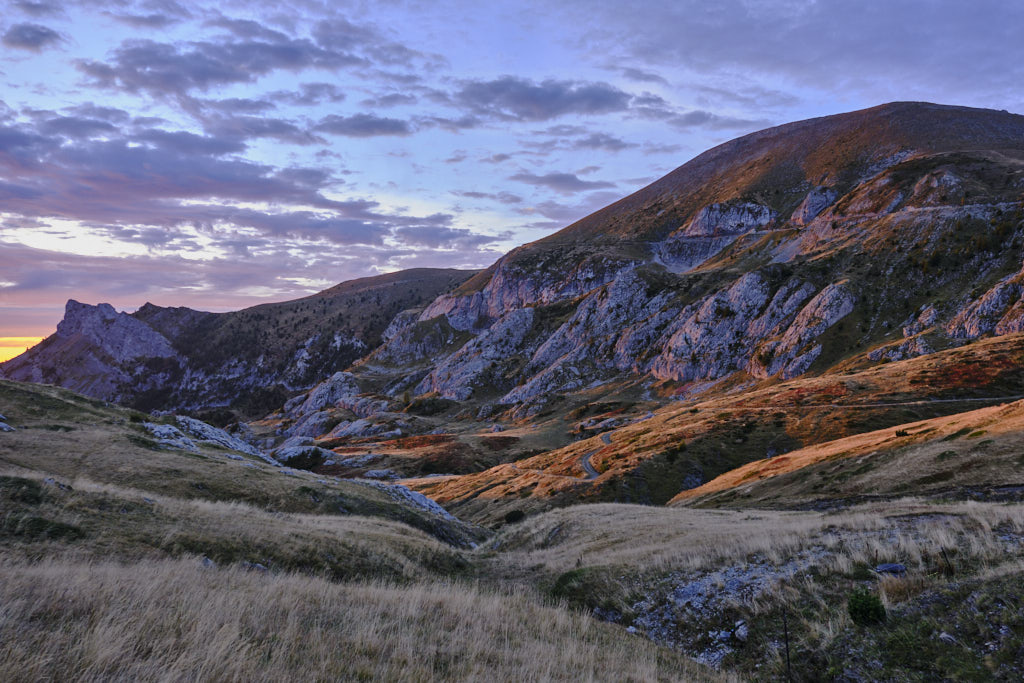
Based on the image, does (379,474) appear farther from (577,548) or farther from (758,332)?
(758,332)

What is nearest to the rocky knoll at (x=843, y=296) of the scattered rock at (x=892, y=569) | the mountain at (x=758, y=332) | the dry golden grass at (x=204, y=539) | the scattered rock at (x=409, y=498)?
the mountain at (x=758, y=332)

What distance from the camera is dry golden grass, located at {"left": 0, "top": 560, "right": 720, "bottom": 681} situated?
6203 millimetres

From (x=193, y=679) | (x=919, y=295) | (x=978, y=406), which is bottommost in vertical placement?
(x=978, y=406)

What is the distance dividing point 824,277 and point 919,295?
27262mm

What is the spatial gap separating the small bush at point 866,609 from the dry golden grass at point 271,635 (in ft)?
11.2

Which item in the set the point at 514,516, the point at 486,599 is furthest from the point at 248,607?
the point at 514,516

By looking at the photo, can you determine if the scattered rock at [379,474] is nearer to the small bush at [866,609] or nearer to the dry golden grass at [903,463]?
the dry golden grass at [903,463]

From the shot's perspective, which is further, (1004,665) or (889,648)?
(889,648)

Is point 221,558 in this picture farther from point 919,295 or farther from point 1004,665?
point 919,295

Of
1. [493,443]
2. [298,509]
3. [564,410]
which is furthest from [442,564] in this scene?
[564,410]

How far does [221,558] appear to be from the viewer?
16.6m

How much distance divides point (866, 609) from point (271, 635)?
457 inches

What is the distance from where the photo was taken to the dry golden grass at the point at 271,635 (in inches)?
244

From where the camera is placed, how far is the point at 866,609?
1034 cm
